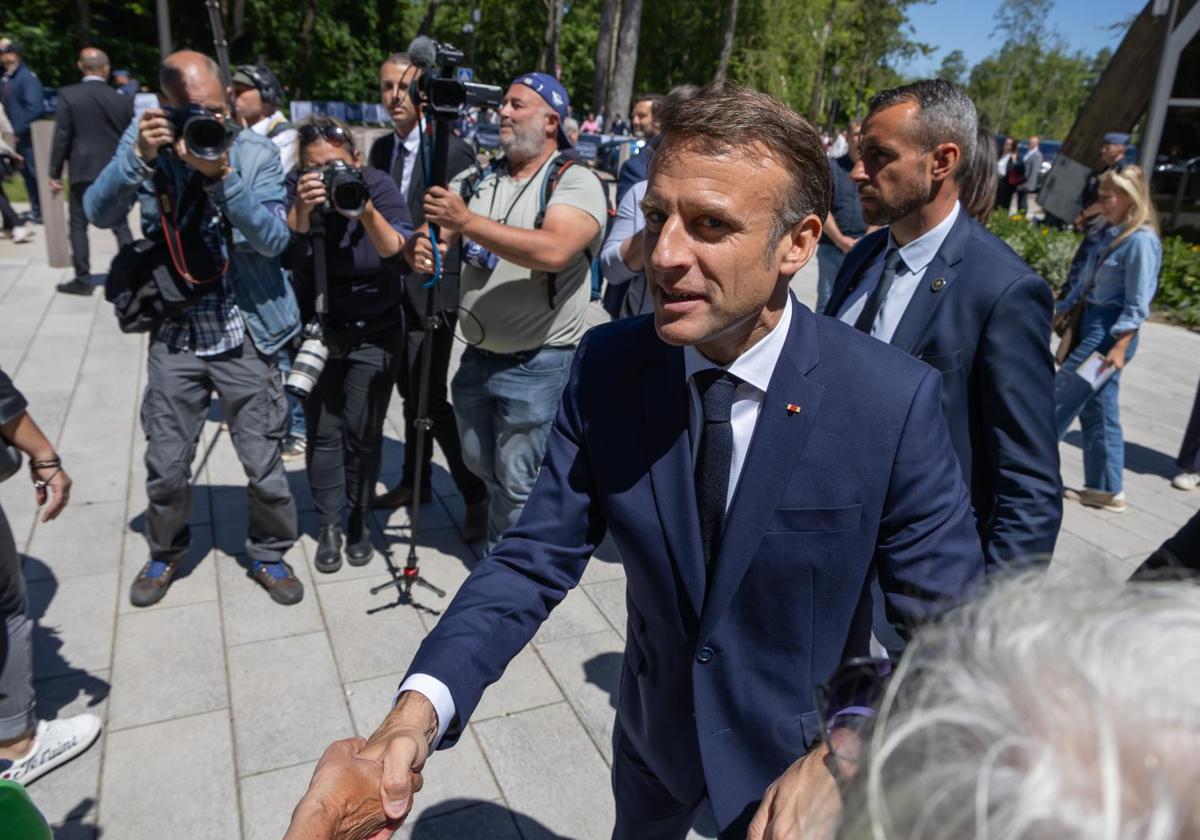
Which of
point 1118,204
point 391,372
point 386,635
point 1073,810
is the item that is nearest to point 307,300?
point 391,372

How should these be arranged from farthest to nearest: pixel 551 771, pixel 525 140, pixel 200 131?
pixel 525 140, pixel 200 131, pixel 551 771

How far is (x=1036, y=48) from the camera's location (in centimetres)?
5847

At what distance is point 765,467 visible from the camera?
1541 mm

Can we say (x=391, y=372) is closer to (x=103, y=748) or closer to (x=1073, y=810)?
(x=103, y=748)

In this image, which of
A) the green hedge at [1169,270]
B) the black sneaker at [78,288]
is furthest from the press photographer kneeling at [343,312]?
the green hedge at [1169,270]

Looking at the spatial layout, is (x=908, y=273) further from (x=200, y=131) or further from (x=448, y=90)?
(x=200, y=131)

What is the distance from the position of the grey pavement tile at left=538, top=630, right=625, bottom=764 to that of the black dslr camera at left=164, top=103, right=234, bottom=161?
2359 mm

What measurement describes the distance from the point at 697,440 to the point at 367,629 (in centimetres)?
262

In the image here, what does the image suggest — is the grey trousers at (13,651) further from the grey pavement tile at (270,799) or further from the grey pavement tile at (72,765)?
the grey pavement tile at (270,799)

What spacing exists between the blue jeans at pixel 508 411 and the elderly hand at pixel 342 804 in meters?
2.40

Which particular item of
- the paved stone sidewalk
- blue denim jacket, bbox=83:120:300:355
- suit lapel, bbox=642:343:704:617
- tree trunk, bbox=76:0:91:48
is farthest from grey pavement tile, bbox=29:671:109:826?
tree trunk, bbox=76:0:91:48

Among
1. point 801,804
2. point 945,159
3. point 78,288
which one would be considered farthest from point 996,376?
point 78,288

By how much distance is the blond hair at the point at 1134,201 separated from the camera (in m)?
5.07

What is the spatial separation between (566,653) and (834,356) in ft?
8.00
